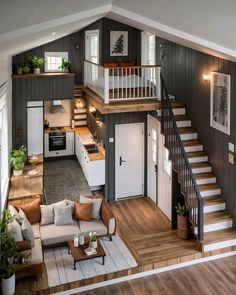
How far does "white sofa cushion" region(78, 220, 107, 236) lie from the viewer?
299 inches

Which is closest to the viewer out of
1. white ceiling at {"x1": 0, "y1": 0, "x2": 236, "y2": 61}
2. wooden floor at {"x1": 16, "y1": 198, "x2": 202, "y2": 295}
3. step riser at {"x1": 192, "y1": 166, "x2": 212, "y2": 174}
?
white ceiling at {"x1": 0, "y1": 0, "x2": 236, "y2": 61}

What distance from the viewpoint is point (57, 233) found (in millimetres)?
7438

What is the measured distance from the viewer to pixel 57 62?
12609 mm

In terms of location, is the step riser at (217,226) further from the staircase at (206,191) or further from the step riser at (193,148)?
the step riser at (193,148)

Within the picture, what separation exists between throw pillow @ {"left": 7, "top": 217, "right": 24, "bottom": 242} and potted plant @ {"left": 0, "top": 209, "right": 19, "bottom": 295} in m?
0.09

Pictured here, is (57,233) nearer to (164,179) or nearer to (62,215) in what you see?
(62,215)

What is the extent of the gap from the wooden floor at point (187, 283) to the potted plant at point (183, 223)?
31.1 inches

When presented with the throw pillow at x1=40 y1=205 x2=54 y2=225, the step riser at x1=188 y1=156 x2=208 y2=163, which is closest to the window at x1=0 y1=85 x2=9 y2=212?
the throw pillow at x1=40 y1=205 x2=54 y2=225

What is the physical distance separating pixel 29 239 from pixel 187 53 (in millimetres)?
5566

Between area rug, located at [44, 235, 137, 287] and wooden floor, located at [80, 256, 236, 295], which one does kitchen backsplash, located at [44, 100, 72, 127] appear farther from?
wooden floor, located at [80, 256, 236, 295]

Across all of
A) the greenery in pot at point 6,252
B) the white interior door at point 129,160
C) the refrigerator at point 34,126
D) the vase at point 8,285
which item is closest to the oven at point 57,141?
the refrigerator at point 34,126

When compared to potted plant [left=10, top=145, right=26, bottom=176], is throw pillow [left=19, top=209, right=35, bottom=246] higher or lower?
lower

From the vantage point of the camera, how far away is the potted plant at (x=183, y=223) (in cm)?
788

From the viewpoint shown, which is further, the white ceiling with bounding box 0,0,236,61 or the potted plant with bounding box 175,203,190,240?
the potted plant with bounding box 175,203,190,240
